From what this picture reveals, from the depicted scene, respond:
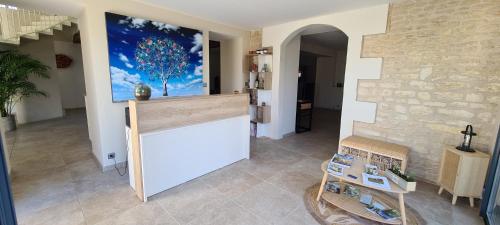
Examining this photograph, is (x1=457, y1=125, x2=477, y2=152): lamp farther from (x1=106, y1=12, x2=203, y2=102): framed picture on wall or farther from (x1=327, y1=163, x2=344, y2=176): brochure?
(x1=106, y1=12, x2=203, y2=102): framed picture on wall

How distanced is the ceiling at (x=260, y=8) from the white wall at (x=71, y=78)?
280 inches

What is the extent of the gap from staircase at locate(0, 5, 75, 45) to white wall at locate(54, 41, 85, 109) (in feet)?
10.9

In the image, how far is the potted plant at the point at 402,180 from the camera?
1846 millimetres

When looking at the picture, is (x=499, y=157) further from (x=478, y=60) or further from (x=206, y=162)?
(x=206, y=162)

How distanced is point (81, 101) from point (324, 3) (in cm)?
957

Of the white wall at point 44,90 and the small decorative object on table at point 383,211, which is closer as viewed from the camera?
the small decorative object on table at point 383,211

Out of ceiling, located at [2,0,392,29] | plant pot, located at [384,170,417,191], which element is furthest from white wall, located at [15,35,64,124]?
plant pot, located at [384,170,417,191]

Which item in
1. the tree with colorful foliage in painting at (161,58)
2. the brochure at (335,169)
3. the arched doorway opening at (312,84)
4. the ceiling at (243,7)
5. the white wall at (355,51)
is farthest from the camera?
the arched doorway opening at (312,84)

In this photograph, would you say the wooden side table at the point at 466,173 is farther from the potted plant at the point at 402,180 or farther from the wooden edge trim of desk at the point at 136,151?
the wooden edge trim of desk at the point at 136,151

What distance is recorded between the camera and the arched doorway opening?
15.4 ft

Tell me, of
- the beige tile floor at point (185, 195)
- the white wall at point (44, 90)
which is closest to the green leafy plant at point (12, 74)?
the white wall at point (44, 90)

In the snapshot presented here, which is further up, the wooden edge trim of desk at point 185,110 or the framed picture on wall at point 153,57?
the framed picture on wall at point 153,57

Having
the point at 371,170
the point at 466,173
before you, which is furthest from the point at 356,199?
the point at 466,173

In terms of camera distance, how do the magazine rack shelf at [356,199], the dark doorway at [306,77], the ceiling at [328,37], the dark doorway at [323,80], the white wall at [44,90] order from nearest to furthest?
the magazine rack shelf at [356,199] → the ceiling at [328,37] → the white wall at [44,90] → the dark doorway at [323,80] → the dark doorway at [306,77]
